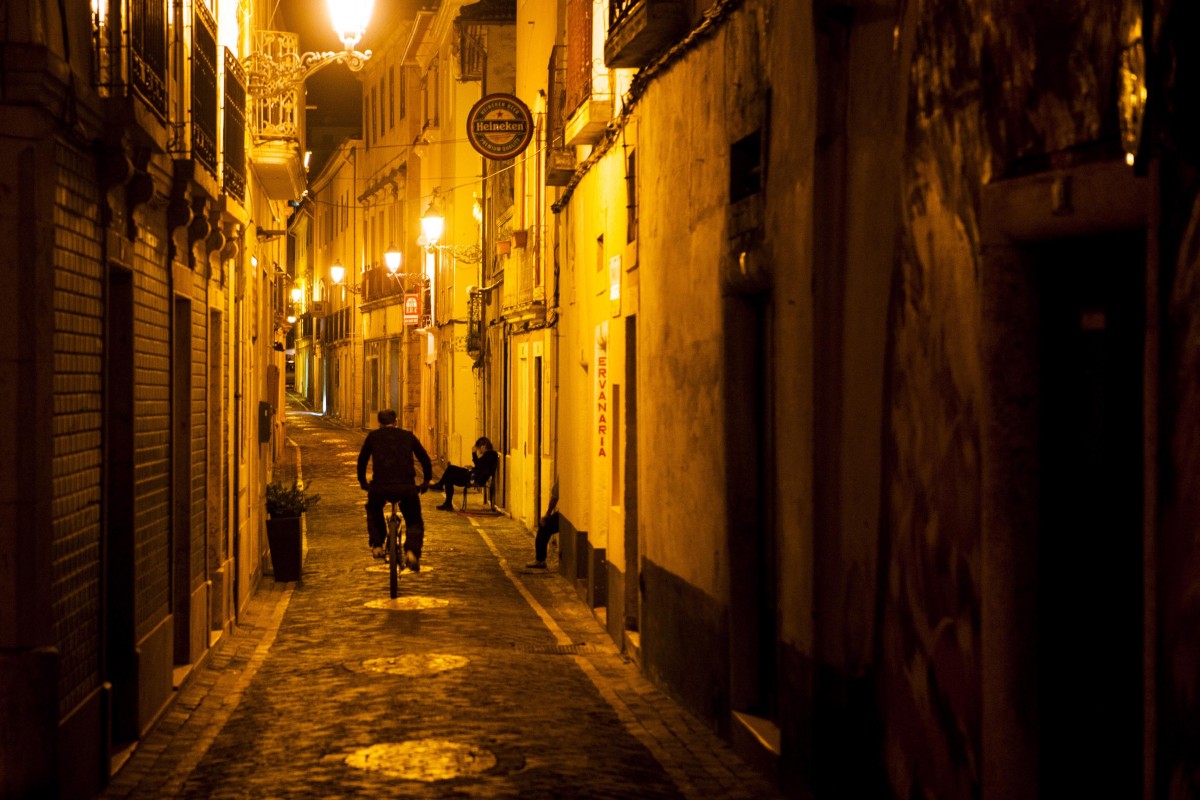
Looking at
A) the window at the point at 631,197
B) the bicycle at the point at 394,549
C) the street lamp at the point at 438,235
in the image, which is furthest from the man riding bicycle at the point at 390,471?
the street lamp at the point at 438,235

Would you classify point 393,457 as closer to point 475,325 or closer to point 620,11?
point 620,11

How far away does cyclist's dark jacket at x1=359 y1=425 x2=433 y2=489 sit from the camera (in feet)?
51.4

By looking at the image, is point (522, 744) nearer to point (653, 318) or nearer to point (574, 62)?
point (653, 318)

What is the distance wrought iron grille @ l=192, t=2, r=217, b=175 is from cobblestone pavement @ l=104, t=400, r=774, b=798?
410 centimetres

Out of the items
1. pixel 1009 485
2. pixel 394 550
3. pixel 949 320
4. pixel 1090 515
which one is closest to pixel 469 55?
pixel 394 550

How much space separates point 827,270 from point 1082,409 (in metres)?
2.28

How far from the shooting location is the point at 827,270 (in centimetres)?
736

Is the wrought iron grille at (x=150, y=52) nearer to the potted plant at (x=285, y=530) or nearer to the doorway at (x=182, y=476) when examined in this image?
the doorway at (x=182, y=476)

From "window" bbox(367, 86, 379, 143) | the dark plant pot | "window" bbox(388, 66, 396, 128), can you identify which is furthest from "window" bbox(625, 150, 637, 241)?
"window" bbox(367, 86, 379, 143)

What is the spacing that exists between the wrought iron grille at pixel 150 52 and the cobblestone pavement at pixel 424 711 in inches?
159

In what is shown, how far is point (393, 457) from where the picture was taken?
15727 millimetres

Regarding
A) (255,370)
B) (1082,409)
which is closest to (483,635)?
(255,370)

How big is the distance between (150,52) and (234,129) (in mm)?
4380

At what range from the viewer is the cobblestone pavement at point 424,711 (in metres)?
8.21
